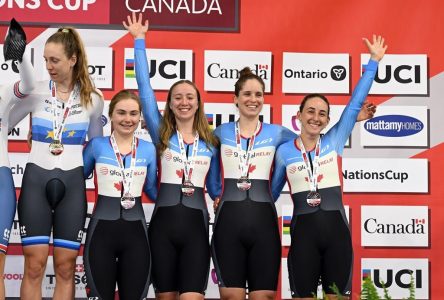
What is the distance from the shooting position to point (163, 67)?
4.79 meters

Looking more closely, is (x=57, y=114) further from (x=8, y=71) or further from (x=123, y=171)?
(x=8, y=71)

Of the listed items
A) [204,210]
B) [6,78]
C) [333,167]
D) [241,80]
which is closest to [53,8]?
[6,78]

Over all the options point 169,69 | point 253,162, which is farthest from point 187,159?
point 169,69

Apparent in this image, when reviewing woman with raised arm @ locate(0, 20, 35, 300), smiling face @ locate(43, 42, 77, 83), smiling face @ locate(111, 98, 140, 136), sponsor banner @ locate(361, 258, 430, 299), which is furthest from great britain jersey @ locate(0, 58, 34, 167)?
sponsor banner @ locate(361, 258, 430, 299)

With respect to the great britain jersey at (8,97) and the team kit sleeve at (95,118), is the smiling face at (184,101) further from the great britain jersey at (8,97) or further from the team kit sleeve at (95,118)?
the great britain jersey at (8,97)

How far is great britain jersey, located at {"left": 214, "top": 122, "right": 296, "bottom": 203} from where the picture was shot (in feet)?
12.4

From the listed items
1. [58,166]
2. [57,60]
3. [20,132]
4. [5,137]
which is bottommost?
[58,166]

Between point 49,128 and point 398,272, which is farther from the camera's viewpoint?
point 398,272

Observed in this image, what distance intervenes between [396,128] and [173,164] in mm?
1868

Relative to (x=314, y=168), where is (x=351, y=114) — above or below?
above

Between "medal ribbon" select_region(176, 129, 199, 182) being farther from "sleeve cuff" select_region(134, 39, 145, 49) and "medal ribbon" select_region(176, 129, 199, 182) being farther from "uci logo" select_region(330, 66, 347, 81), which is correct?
"uci logo" select_region(330, 66, 347, 81)

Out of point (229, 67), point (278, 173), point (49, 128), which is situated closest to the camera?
point (49, 128)

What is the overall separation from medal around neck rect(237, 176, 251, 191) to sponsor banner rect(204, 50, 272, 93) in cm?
119

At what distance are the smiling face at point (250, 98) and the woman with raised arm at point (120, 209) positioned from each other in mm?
566
